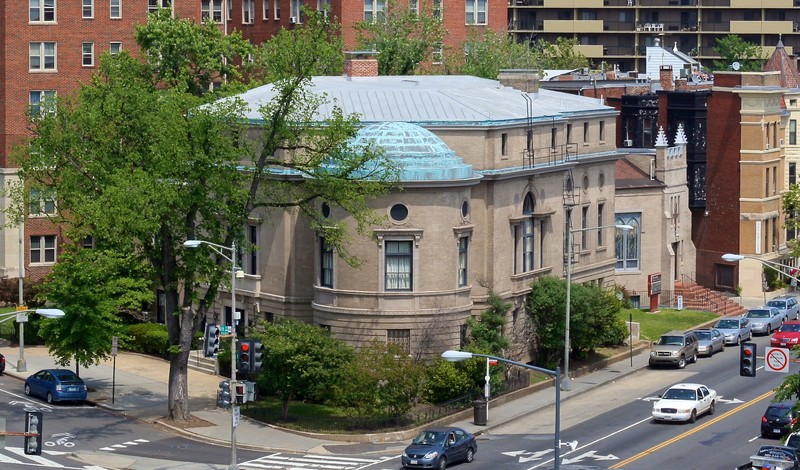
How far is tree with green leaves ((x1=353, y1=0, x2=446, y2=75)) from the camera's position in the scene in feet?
359

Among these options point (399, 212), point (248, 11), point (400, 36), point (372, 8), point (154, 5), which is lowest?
point (399, 212)

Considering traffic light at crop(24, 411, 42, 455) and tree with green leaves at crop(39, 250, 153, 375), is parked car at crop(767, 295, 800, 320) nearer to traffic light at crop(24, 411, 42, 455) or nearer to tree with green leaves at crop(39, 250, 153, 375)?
tree with green leaves at crop(39, 250, 153, 375)

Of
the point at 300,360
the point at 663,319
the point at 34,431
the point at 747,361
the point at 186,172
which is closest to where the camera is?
the point at 34,431

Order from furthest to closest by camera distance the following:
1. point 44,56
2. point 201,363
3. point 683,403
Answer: point 44,56
point 201,363
point 683,403

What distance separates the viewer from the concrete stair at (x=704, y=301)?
328 feet

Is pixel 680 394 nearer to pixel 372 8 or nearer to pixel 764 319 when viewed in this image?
pixel 764 319

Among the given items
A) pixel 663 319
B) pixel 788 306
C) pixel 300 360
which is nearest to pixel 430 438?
pixel 300 360

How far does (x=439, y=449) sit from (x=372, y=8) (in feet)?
204

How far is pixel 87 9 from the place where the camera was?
10688cm

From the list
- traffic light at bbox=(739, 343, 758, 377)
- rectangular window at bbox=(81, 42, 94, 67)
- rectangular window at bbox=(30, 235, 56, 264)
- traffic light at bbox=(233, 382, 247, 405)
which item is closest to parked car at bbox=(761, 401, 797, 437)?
traffic light at bbox=(739, 343, 758, 377)

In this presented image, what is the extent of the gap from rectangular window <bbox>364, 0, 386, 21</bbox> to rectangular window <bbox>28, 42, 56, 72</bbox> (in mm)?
23046

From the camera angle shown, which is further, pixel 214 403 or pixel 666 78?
pixel 666 78

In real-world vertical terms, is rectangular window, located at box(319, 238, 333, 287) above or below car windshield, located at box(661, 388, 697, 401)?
above

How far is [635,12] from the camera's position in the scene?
189 m
